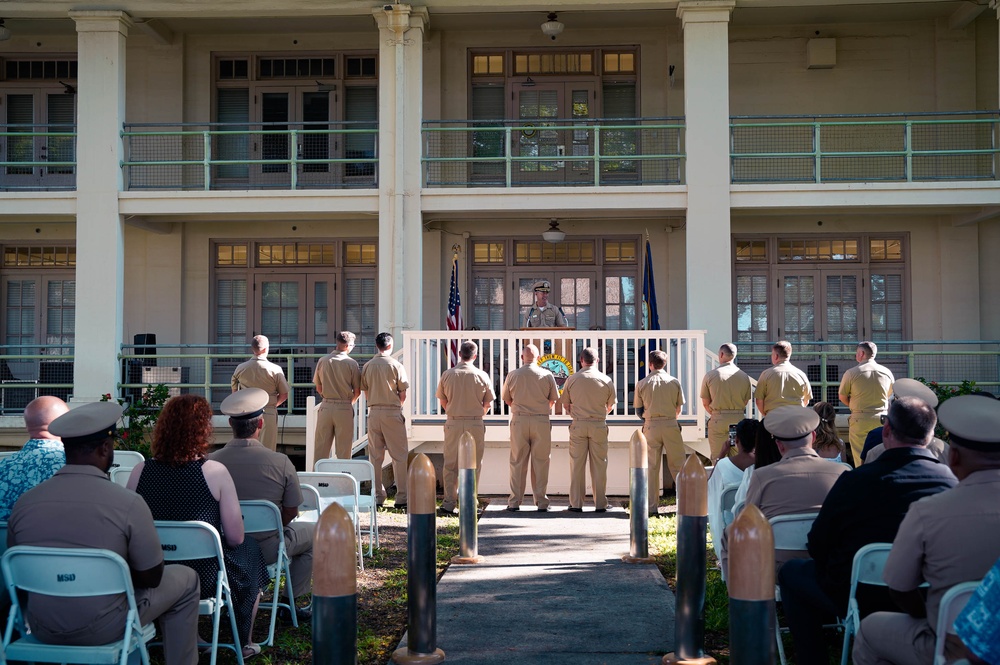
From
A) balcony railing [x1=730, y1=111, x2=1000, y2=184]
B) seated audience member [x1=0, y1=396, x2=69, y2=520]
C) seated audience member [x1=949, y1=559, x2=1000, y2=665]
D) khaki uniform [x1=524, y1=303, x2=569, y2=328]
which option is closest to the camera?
seated audience member [x1=949, y1=559, x2=1000, y2=665]

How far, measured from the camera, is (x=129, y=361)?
1564cm

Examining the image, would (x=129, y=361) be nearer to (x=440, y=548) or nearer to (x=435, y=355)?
(x=435, y=355)

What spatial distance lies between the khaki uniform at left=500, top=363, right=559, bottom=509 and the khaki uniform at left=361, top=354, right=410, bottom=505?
1269mm

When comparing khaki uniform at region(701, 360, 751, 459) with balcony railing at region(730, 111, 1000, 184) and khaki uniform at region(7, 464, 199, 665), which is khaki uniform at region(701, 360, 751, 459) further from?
khaki uniform at region(7, 464, 199, 665)

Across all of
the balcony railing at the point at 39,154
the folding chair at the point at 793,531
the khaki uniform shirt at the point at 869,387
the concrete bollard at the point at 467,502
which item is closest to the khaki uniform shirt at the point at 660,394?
the khaki uniform shirt at the point at 869,387

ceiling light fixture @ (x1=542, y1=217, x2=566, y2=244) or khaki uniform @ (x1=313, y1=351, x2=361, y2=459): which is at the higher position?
ceiling light fixture @ (x1=542, y1=217, x2=566, y2=244)

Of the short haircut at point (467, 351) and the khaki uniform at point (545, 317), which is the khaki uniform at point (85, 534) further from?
the khaki uniform at point (545, 317)

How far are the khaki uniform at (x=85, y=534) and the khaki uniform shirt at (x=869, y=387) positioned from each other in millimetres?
9162

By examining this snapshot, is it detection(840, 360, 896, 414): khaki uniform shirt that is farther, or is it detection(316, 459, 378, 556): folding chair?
detection(840, 360, 896, 414): khaki uniform shirt

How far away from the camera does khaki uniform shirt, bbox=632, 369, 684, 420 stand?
37.9ft

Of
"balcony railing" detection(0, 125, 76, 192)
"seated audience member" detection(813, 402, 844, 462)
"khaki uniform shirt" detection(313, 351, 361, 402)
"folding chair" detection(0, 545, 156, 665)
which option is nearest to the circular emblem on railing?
"khaki uniform shirt" detection(313, 351, 361, 402)

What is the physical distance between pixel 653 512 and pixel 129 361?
28.8 feet

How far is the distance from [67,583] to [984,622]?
140 inches

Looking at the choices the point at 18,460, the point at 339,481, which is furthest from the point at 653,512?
the point at 18,460
